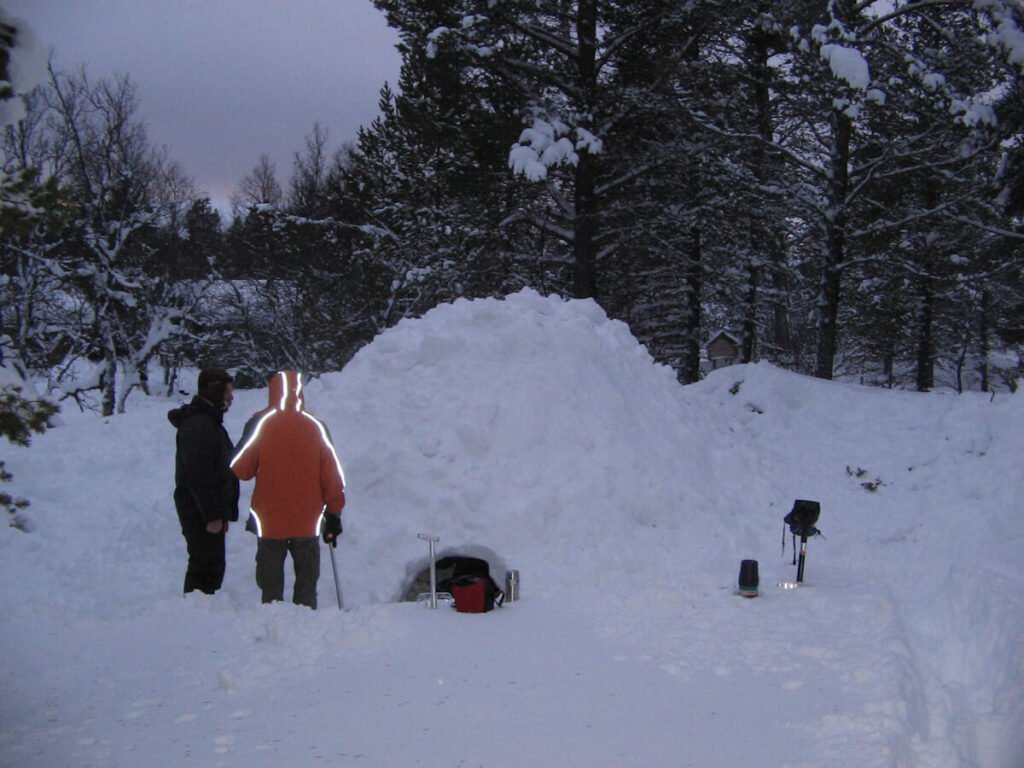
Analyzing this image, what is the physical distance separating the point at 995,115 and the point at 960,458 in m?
5.58

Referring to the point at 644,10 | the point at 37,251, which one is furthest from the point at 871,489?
the point at 37,251

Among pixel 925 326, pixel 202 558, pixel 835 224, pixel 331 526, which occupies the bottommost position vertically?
pixel 202 558

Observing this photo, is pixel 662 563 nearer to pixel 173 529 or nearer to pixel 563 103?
pixel 173 529

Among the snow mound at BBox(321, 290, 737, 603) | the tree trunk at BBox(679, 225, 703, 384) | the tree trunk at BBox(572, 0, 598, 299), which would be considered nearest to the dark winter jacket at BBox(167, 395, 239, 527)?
the snow mound at BBox(321, 290, 737, 603)

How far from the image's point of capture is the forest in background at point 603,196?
1288 cm

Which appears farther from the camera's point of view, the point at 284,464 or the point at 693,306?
the point at 693,306

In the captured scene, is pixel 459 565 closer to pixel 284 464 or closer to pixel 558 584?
pixel 558 584

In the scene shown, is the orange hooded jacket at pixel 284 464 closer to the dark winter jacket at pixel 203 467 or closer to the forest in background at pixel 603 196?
the dark winter jacket at pixel 203 467

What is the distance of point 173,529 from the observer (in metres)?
8.06

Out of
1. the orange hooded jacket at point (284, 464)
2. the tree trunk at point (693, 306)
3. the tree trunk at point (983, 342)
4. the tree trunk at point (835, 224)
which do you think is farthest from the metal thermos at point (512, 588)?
the tree trunk at point (983, 342)

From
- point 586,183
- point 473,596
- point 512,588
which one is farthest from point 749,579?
point 586,183

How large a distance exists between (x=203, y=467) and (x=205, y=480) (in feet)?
0.34

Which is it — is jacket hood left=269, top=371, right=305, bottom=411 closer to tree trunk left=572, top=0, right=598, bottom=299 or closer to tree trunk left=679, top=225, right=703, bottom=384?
tree trunk left=572, top=0, right=598, bottom=299

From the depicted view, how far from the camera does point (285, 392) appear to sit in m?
5.64
